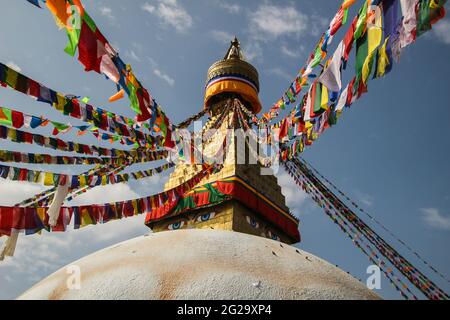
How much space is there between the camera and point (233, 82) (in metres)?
13.2

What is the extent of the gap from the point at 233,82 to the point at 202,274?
1155 centimetres

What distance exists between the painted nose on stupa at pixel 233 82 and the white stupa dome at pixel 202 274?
10.6 m

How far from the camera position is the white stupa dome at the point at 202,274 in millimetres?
2201

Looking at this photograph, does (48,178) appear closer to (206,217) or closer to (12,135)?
(12,135)

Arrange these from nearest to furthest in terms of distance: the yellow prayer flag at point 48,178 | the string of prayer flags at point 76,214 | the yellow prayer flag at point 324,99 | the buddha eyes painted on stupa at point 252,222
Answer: the yellow prayer flag at point 324,99
the string of prayer flags at point 76,214
the yellow prayer flag at point 48,178
the buddha eyes painted on stupa at point 252,222

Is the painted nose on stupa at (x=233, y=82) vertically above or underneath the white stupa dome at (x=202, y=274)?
above

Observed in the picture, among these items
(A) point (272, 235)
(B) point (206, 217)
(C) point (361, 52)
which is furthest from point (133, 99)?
(A) point (272, 235)

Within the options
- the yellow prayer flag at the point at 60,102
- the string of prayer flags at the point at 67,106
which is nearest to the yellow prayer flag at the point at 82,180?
the string of prayer flags at the point at 67,106

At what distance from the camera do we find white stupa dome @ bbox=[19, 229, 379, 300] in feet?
7.22

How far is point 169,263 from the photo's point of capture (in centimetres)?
248

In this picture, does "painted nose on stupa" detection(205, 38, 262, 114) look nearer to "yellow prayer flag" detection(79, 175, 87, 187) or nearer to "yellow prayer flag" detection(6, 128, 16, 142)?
"yellow prayer flag" detection(79, 175, 87, 187)

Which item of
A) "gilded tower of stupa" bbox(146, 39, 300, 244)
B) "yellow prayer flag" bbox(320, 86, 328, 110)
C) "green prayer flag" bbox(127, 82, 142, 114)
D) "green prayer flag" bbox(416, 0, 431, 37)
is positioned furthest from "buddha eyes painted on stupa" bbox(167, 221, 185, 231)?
"green prayer flag" bbox(416, 0, 431, 37)

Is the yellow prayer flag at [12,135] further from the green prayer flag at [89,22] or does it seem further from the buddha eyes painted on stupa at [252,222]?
the buddha eyes painted on stupa at [252,222]

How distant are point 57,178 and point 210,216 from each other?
387 centimetres
